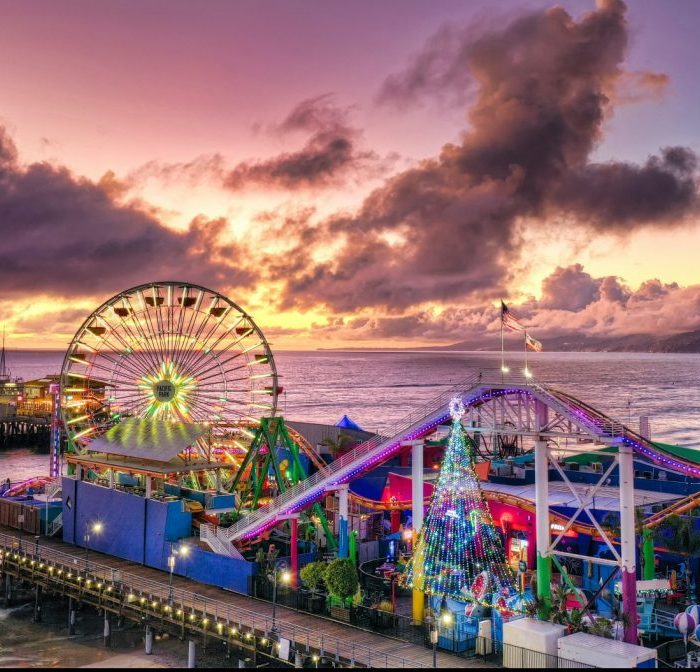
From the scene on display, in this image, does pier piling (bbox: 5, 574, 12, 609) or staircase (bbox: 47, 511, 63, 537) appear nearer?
pier piling (bbox: 5, 574, 12, 609)

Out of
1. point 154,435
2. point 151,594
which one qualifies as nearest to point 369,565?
point 151,594

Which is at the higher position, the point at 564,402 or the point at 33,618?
the point at 564,402

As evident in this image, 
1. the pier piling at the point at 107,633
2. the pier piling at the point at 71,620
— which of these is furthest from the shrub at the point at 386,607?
the pier piling at the point at 71,620

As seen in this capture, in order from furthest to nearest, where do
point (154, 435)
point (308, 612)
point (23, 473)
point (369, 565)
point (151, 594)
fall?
point (23, 473), point (154, 435), point (369, 565), point (151, 594), point (308, 612)

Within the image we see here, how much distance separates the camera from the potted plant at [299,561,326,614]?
3606cm

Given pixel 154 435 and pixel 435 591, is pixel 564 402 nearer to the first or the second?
pixel 435 591

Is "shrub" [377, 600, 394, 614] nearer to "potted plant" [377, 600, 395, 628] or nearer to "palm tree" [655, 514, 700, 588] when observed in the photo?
"potted plant" [377, 600, 395, 628]

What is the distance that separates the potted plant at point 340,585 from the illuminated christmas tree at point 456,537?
2450 millimetres

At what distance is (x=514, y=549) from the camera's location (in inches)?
1699

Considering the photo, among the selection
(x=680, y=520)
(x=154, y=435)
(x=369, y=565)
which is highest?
(x=154, y=435)

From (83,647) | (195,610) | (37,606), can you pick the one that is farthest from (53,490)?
(195,610)

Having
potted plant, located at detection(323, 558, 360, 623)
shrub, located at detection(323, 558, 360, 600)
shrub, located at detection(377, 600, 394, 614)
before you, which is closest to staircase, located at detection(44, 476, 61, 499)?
shrub, located at detection(323, 558, 360, 600)

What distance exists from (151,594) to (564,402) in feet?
67.4

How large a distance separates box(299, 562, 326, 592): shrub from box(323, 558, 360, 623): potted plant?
780mm
